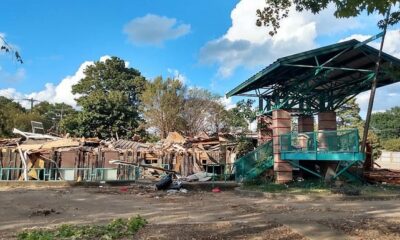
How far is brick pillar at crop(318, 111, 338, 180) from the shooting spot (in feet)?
66.4

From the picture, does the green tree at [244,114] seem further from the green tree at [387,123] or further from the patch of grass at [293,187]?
the green tree at [387,123]

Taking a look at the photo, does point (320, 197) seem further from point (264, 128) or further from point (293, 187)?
point (264, 128)

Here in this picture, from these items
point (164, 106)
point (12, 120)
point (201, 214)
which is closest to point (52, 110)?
point (12, 120)

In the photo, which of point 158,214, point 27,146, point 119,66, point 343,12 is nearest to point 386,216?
point 158,214

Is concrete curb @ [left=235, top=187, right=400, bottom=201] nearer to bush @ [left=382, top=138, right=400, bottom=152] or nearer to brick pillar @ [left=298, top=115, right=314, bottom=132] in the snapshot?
brick pillar @ [left=298, top=115, right=314, bottom=132]

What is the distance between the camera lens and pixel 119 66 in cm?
7250

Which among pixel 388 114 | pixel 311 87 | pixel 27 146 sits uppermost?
pixel 388 114

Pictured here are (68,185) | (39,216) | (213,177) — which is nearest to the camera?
(39,216)

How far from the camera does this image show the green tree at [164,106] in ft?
173

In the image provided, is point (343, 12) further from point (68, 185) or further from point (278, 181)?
point (68, 185)

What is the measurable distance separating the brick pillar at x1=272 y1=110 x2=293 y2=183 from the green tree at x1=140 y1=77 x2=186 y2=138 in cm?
2950

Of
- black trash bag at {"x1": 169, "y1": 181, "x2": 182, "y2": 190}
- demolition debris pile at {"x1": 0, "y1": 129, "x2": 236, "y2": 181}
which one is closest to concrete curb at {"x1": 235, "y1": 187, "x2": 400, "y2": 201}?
black trash bag at {"x1": 169, "y1": 181, "x2": 182, "y2": 190}

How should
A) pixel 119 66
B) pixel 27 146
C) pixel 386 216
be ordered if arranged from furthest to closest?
pixel 119 66, pixel 27 146, pixel 386 216

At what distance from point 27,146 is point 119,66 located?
1613 inches
